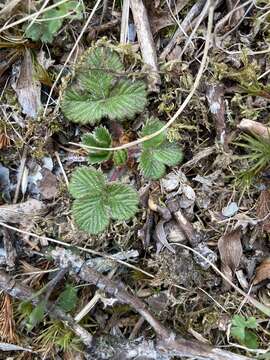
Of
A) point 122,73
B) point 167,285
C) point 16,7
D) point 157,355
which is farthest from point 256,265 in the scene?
point 16,7

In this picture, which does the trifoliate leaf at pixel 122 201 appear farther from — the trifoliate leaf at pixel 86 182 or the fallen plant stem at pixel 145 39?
the fallen plant stem at pixel 145 39

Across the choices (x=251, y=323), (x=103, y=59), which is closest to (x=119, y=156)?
(x=103, y=59)

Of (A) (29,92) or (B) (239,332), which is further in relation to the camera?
(A) (29,92)

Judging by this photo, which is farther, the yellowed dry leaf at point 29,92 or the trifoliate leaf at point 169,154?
the yellowed dry leaf at point 29,92

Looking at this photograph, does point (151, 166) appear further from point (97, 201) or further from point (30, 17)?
point (30, 17)

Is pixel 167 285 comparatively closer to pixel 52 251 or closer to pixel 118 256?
pixel 118 256

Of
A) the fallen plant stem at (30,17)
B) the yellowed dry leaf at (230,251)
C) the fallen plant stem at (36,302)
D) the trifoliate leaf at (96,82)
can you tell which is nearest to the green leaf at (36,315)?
the fallen plant stem at (36,302)
